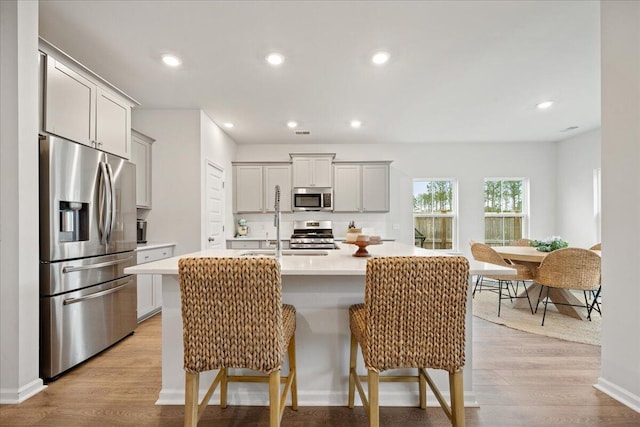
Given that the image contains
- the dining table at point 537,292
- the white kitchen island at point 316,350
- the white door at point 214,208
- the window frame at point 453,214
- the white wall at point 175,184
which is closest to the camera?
the white kitchen island at point 316,350

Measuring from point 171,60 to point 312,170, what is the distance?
2971 millimetres

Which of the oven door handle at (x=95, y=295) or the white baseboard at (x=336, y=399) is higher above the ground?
the oven door handle at (x=95, y=295)

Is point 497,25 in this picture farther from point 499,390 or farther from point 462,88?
point 499,390

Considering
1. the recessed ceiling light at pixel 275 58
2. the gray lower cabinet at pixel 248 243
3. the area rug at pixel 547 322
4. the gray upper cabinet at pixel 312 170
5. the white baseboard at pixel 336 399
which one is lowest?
the area rug at pixel 547 322

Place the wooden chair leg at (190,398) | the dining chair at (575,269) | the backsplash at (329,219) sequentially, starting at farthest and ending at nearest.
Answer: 1. the backsplash at (329,219)
2. the dining chair at (575,269)
3. the wooden chair leg at (190,398)

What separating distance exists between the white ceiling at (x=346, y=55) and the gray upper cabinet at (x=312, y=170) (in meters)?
1.06

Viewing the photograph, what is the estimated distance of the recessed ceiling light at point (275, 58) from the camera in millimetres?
2666

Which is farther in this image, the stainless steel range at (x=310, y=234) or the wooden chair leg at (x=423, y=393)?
the stainless steel range at (x=310, y=234)

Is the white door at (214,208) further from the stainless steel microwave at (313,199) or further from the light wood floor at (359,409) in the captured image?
the light wood floor at (359,409)

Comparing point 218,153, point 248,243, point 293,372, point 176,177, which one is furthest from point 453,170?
point 293,372

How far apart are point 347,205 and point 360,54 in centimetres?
305

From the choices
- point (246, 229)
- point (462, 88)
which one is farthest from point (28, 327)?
point (462, 88)

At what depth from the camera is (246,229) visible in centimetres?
563

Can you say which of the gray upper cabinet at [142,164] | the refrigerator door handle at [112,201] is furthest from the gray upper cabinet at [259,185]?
the refrigerator door handle at [112,201]
